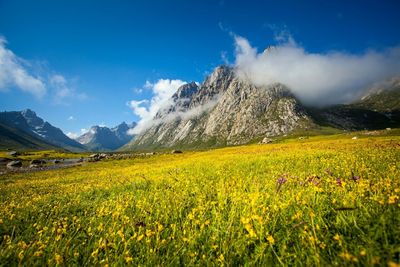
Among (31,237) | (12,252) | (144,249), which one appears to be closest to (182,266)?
(144,249)

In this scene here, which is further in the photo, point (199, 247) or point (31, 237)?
point (31, 237)

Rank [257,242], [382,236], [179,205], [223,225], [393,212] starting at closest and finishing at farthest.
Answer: [382,236]
[393,212]
[257,242]
[223,225]
[179,205]

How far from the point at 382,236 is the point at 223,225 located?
2704mm

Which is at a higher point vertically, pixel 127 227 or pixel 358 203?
pixel 358 203

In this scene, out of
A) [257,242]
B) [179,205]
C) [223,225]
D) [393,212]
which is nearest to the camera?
[393,212]

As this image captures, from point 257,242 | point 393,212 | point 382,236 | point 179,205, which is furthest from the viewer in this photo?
point 179,205

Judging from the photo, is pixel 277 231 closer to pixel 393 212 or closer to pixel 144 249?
pixel 393 212

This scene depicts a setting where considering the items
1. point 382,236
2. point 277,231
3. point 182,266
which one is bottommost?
point 182,266

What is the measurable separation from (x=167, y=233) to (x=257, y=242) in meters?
1.96

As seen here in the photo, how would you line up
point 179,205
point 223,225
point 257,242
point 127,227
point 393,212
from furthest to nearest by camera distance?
1. point 179,205
2. point 127,227
3. point 223,225
4. point 257,242
5. point 393,212

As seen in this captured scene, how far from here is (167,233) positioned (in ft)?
16.8

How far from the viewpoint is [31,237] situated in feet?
18.4

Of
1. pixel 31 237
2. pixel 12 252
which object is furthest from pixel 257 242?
pixel 31 237

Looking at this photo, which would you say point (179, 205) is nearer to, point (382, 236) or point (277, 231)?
point (277, 231)
